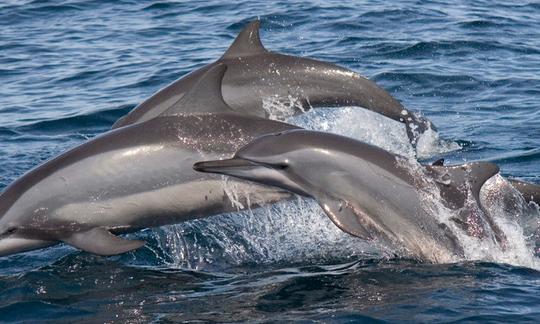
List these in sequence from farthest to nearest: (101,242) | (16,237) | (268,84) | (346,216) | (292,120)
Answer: (292,120), (268,84), (16,237), (101,242), (346,216)

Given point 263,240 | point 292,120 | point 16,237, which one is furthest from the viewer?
point 292,120

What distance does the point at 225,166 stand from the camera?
7762mm

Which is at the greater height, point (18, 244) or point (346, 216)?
point (346, 216)

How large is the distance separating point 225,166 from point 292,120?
10.2ft

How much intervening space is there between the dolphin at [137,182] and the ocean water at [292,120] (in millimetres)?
483

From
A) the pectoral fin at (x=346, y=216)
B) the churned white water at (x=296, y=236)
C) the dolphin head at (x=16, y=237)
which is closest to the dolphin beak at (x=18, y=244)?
the dolphin head at (x=16, y=237)

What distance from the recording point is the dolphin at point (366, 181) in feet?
25.7

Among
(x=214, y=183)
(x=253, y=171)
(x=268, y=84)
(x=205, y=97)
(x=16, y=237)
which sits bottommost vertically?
(x=16, y=237)

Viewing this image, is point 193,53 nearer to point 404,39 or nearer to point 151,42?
point 151,42

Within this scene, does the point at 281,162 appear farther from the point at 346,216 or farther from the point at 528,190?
the point at 528,190

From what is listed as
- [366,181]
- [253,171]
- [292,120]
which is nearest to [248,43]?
[292,120]

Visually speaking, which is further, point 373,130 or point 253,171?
point 373,130

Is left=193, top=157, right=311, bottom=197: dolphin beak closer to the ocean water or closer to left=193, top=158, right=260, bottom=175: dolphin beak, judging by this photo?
left=193, top=158, right=260, bottom=175: dolphin beak

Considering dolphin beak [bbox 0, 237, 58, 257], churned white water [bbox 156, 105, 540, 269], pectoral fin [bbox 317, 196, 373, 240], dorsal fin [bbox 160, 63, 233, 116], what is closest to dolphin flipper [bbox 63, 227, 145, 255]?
dolphin beak [bbox 0, 237, 58, 257]
